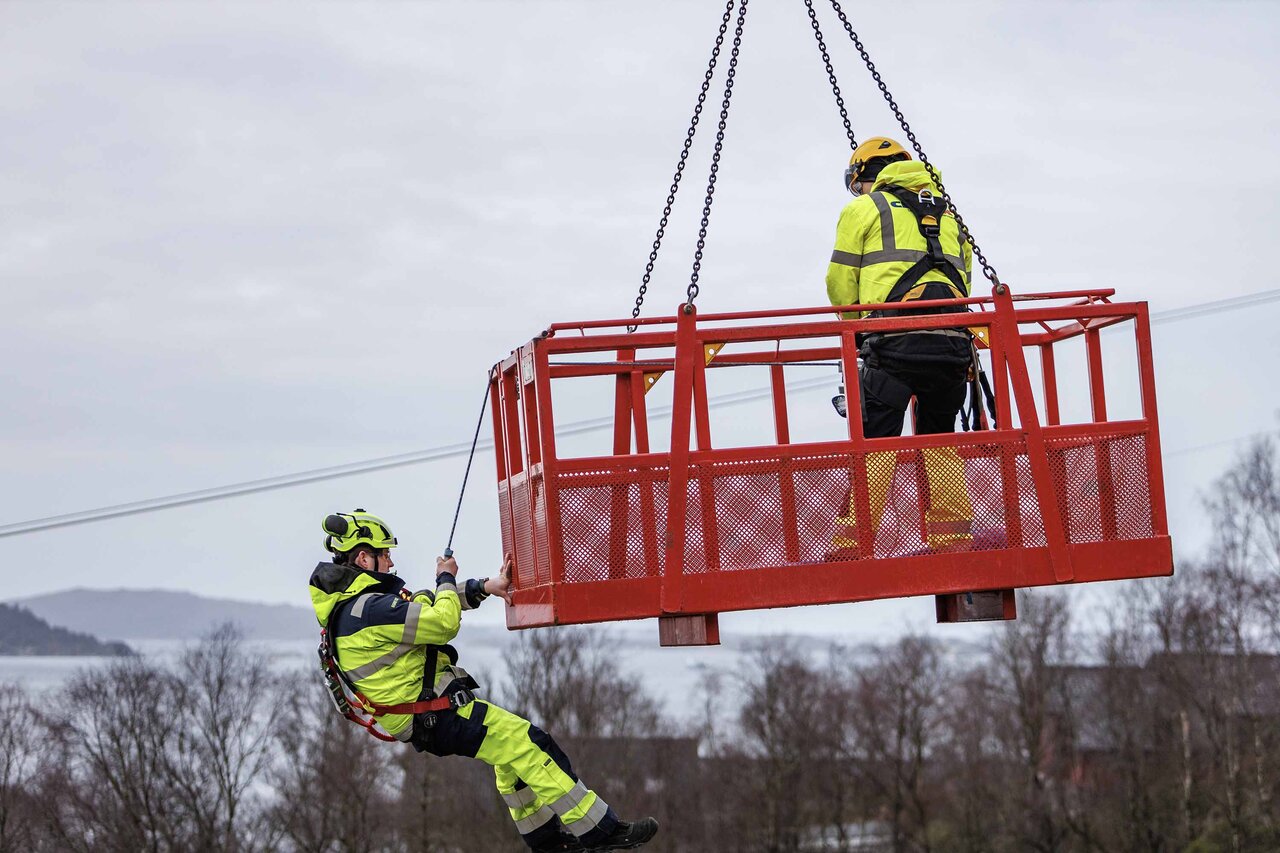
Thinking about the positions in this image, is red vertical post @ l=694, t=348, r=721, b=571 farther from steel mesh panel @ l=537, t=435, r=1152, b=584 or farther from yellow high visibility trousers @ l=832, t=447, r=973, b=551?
yellow high visibility trousers @ l=832, t=447, r=973, b=551

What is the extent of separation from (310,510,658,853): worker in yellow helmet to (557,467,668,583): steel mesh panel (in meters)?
0.90

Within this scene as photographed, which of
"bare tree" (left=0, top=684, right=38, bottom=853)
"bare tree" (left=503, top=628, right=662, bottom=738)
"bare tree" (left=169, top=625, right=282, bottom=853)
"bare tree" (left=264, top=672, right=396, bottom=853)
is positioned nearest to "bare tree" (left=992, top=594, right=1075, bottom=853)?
"bare tree" (left=503, top=628, right=662, bottom=738)

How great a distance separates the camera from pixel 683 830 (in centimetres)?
8612

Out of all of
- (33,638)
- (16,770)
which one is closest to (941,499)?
(16,770)

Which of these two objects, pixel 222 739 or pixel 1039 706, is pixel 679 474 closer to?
pixel 222 739

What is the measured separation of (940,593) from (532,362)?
2.25 meters

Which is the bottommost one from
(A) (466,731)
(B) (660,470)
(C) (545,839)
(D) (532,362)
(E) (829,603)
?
(C) (545,839)

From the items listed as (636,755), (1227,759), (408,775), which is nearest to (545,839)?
(1227,759)

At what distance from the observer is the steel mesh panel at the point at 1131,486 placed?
27.2ft

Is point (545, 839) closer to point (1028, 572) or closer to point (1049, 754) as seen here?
point (1028, 572)

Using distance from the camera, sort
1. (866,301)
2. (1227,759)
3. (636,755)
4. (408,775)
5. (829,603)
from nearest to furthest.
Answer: (829,603) → (866,301) → (1227,759) → (408,775) → (636,755)

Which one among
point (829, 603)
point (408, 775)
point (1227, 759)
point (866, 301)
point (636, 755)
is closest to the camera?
point (829, 603)

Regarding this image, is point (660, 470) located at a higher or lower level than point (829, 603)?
higher

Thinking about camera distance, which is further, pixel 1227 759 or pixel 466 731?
pixel 1227 759
